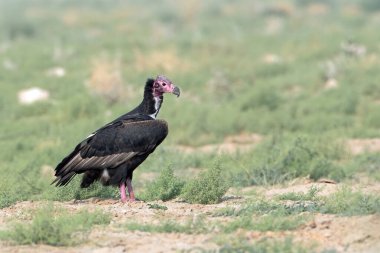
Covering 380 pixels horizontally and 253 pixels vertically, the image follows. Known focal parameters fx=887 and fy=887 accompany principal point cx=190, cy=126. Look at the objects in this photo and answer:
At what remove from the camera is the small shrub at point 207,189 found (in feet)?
32.0

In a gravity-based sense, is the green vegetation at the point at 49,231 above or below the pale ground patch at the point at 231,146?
above

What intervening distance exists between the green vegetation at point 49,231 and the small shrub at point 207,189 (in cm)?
206

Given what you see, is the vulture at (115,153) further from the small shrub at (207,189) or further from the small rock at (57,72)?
the small rock at (57,72)

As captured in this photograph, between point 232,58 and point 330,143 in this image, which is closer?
point 330,143

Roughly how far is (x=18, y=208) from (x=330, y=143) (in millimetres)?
6416

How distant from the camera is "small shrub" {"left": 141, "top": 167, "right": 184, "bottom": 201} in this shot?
10195mm

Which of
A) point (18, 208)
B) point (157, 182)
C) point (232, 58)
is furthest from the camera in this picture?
point (232, 58)

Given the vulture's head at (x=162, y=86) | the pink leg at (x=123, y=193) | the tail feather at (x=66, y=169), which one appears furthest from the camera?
the vulture's head at (x=162, y=86)

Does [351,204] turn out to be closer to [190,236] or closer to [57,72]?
[190,236]

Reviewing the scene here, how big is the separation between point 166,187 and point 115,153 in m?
0.80

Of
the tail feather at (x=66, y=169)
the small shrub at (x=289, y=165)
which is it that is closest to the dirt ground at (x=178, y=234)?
the tail feather at (x=66, y=169)

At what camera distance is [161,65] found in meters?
23.5

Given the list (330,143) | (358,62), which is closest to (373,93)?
(358,62)

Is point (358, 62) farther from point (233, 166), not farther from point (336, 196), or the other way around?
point (336, 196)
